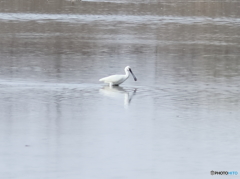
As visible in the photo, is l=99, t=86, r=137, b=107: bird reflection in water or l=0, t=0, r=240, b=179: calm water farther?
l=99, t=86, r=137, b=107: bird reflection in water

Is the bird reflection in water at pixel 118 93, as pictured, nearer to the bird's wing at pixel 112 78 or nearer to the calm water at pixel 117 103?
the calm water at pixel 117 103

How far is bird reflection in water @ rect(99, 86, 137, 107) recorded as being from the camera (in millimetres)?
14016

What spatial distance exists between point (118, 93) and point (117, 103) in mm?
1077

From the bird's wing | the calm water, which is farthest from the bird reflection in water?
the bird's wing

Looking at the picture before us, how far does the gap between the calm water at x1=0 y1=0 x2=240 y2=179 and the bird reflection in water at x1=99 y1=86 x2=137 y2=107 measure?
2 centimetres

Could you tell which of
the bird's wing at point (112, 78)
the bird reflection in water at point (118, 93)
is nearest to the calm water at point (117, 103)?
the bird reflection in water at point (118, 93)

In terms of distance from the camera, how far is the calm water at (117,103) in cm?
931

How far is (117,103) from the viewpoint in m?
13.4

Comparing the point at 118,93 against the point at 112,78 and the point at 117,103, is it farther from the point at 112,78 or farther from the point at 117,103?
the point at 117,103

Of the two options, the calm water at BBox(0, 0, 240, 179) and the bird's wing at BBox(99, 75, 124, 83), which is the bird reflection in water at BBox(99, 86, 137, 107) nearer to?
the calm water at BBox(0, 0, 240, 179)

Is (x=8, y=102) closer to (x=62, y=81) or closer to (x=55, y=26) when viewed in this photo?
(x=62, y=81)

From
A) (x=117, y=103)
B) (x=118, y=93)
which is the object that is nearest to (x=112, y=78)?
(x=118, y=93)

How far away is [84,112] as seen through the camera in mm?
12477

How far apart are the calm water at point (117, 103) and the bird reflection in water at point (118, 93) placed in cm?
2
